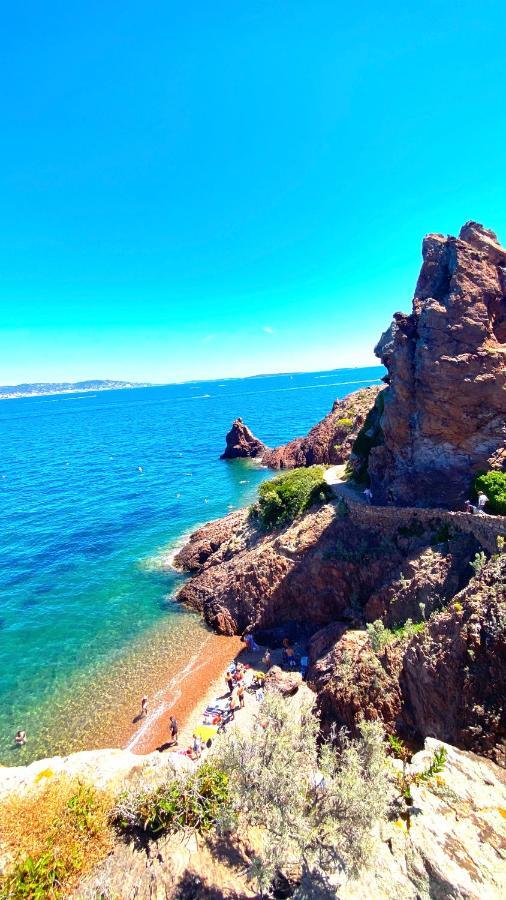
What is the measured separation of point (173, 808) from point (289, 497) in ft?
80.8

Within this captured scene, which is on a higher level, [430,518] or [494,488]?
[494,488]

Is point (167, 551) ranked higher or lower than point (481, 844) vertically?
lower

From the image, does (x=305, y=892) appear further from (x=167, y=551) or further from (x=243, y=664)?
(x=167, y=551)

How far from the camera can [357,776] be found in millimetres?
10758

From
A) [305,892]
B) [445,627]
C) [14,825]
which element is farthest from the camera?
[445,627]

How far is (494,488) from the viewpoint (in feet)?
73.2

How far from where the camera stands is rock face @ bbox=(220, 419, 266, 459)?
262 ft

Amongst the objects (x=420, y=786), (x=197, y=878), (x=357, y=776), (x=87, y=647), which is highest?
(x=357, y=776)

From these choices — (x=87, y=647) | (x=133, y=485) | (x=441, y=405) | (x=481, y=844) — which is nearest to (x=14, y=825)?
(x=481, y=844)

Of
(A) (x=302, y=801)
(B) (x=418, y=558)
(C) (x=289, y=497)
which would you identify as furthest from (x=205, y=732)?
(C) (x=289, y=497)

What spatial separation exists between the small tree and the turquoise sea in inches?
590

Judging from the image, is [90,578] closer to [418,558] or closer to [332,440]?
[418,558]

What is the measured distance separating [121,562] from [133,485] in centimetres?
2628

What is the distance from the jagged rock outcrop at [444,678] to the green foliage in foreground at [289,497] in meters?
13.6
